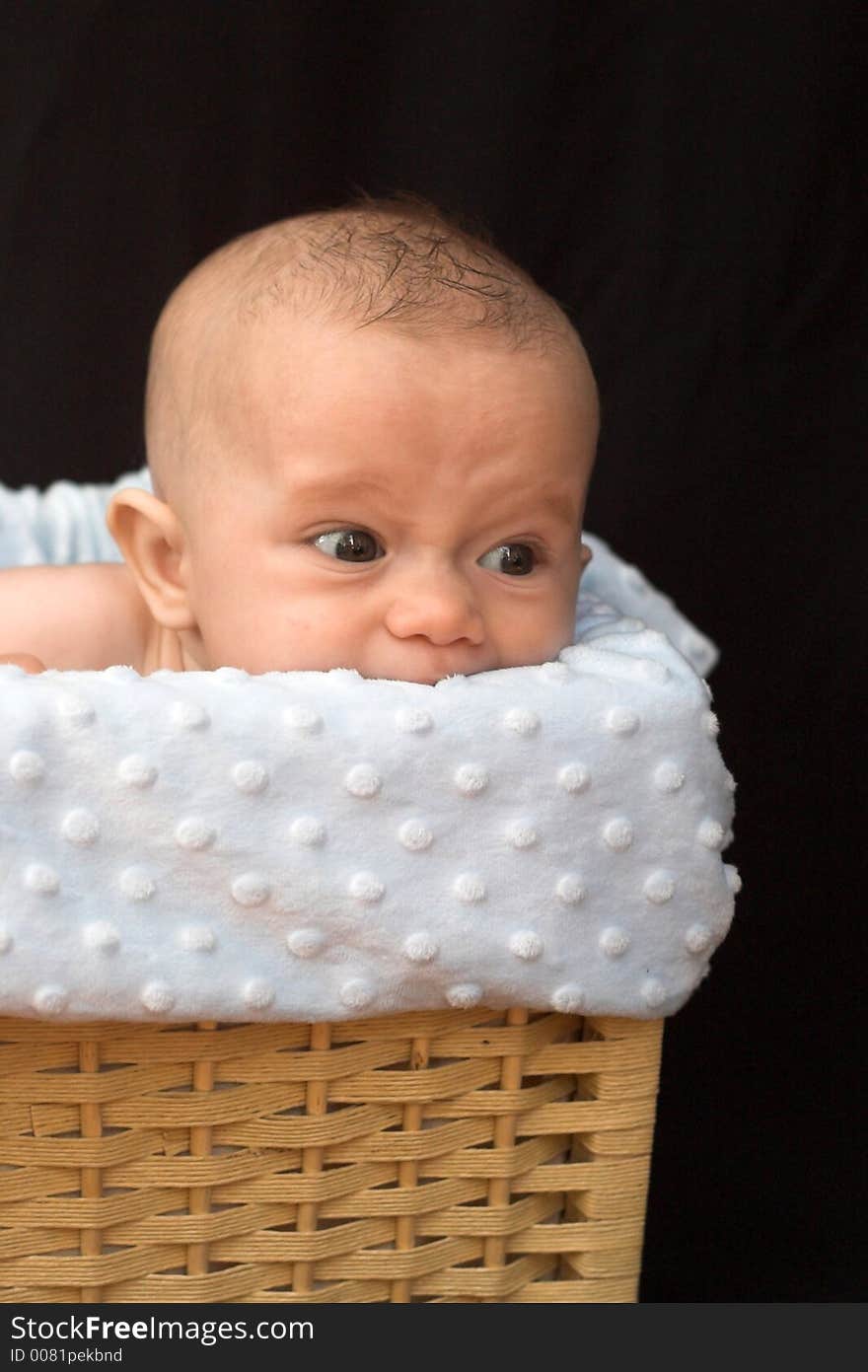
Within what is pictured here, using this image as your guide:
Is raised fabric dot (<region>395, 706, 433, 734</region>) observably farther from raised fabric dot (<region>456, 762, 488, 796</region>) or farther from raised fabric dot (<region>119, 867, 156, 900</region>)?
raised fabric dot (<region>119, 867, 156, 900</region>)

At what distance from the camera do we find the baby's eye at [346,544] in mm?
1013

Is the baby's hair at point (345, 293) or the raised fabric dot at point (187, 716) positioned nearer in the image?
the raised fabric dot at point (187, 716)

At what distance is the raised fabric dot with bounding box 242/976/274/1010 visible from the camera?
34.1 inches

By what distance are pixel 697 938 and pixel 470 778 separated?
0.17 metres

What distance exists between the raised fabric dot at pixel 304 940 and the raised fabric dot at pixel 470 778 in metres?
0.10

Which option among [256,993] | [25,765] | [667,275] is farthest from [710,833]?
[667,275]

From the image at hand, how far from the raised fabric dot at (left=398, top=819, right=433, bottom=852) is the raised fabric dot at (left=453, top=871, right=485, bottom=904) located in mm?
27

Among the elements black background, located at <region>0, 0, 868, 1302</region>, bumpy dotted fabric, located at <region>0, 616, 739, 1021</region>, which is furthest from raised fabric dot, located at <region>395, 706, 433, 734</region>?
black background, located at <region>0, 0, 868, 1302</region>

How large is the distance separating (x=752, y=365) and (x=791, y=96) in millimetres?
241

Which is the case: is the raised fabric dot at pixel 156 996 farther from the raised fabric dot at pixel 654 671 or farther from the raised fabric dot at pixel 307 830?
the raised fabric dot at pixel 654 671

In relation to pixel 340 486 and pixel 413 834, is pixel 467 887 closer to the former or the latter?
pixel 413 834

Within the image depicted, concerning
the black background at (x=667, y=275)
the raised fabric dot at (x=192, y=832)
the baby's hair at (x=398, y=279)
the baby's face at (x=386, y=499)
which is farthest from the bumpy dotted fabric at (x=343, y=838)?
the black background at (x=667, y=275)

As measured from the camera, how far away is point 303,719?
85cm

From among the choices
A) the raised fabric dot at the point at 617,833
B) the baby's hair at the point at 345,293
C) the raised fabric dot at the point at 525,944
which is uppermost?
the baby's hair at the point at 345,293
